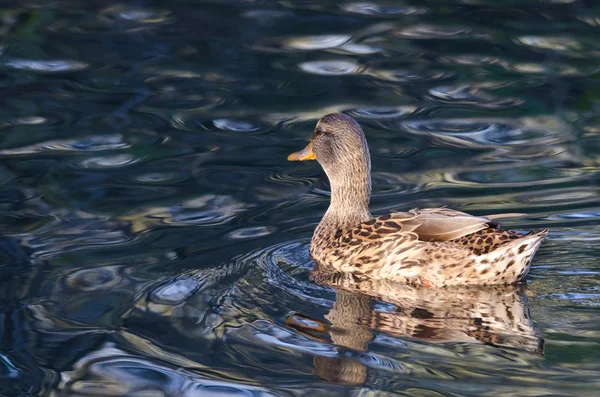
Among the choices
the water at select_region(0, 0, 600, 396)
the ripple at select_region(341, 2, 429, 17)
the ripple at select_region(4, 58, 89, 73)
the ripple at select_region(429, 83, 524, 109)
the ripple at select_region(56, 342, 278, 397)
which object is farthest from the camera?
the ripple at select_region(341, 2, 429, 17)

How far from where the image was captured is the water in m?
6.10

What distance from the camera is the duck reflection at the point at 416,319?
6105 mm

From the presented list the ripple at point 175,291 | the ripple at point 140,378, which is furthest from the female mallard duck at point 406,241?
the ripple at point 140,378

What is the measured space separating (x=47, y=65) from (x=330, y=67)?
3.32 m

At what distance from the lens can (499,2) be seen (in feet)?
47.4

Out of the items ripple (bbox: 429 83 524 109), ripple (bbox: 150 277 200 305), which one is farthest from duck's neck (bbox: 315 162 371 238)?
ripple (bbox: 429 83 524 109)

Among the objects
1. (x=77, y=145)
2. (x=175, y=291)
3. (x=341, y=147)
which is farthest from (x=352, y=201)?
(x=77, y=145)

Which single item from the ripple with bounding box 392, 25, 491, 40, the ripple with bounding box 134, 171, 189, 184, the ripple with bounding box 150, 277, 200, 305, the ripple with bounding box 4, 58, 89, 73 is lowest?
the ripple with bounding box 134, 171, 189, 184

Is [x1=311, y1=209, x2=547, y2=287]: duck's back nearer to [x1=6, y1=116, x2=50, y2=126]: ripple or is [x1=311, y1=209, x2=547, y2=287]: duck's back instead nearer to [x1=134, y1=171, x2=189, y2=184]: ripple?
[x1=134, y1=171, x2=189, y2=184]: ripple

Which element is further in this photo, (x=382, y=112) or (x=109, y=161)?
(x=382, y=112)

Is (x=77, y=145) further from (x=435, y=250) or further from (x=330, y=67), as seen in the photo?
(x=435, y=250)

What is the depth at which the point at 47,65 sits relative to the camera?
12.8 m

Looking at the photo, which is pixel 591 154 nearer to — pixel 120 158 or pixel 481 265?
pixel 481 265

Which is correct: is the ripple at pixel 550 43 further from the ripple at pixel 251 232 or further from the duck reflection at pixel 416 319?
the duck reflection at pixel 416 319
